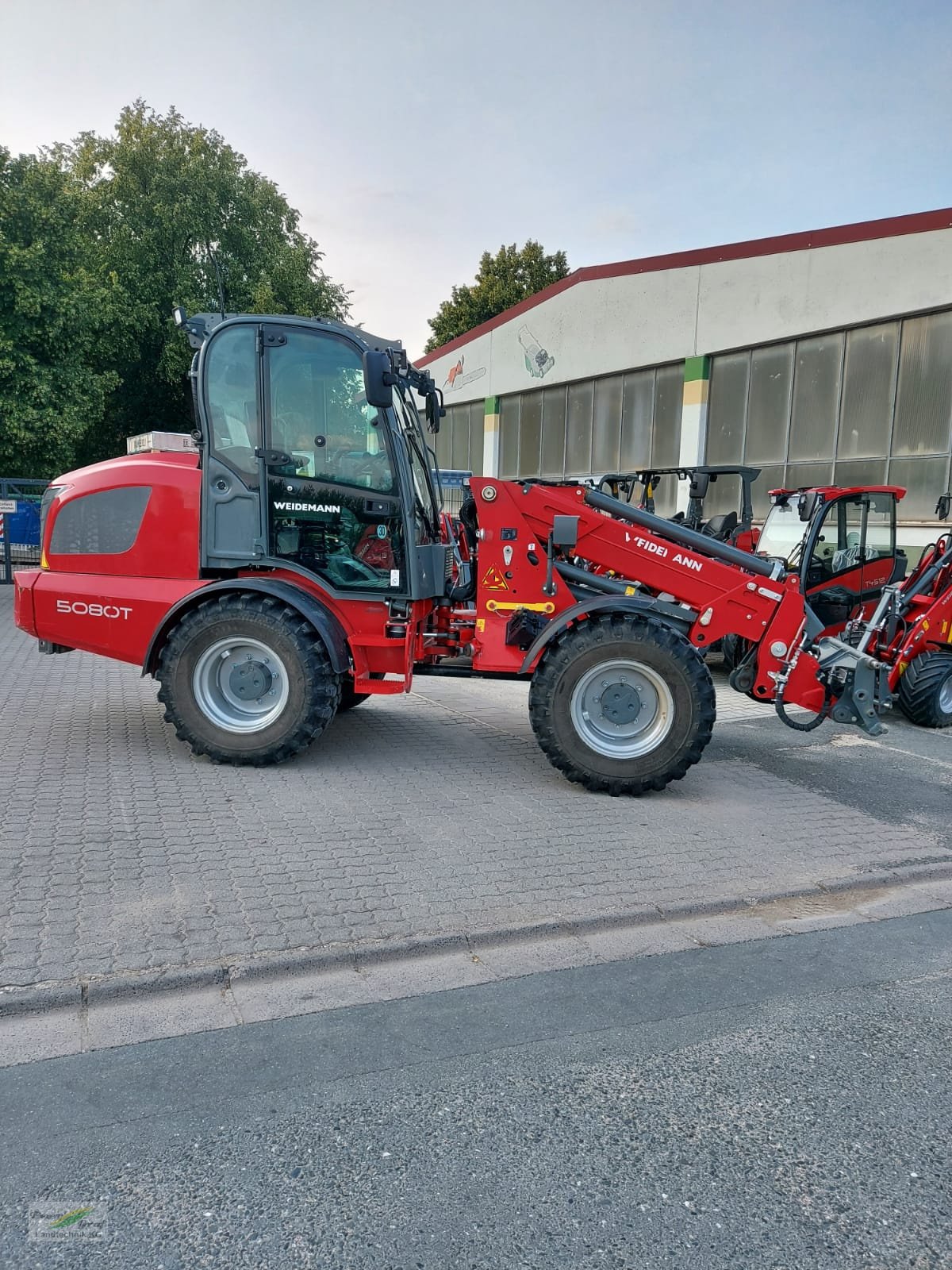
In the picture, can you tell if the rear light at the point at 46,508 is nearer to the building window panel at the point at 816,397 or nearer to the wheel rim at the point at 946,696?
the wheel rim at the point at 946,696

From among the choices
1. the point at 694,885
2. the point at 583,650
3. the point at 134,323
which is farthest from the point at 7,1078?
the point at 134,323

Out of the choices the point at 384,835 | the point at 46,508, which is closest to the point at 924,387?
the point at 384,835

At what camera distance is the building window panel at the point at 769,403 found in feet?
54.0

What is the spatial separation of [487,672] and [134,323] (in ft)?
84.5

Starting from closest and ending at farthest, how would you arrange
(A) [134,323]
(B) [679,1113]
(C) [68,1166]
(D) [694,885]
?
(C) [68,1166], (B) [679,1113], (D) [694,885], (A) [134,323]

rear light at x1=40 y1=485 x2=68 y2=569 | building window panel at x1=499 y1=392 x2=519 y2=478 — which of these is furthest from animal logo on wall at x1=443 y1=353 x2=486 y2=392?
rear light at x1=40 y1=485 x2=68 y2=569

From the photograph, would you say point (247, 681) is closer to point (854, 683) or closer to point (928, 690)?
point (854, 683)

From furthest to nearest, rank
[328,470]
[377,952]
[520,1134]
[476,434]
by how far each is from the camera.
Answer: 1. [476,434]
2. [328,470]
3. [377,952]
4. [520,1134]

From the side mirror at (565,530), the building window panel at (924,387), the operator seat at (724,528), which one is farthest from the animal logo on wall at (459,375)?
the side mirror at (565,530)

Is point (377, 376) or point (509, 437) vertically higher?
point (509, 437)

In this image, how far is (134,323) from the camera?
27.8 metres

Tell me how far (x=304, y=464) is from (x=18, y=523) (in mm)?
13032

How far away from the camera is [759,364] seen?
16922 mm

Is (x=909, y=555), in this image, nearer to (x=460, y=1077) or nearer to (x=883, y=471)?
(x=883, y=471)
